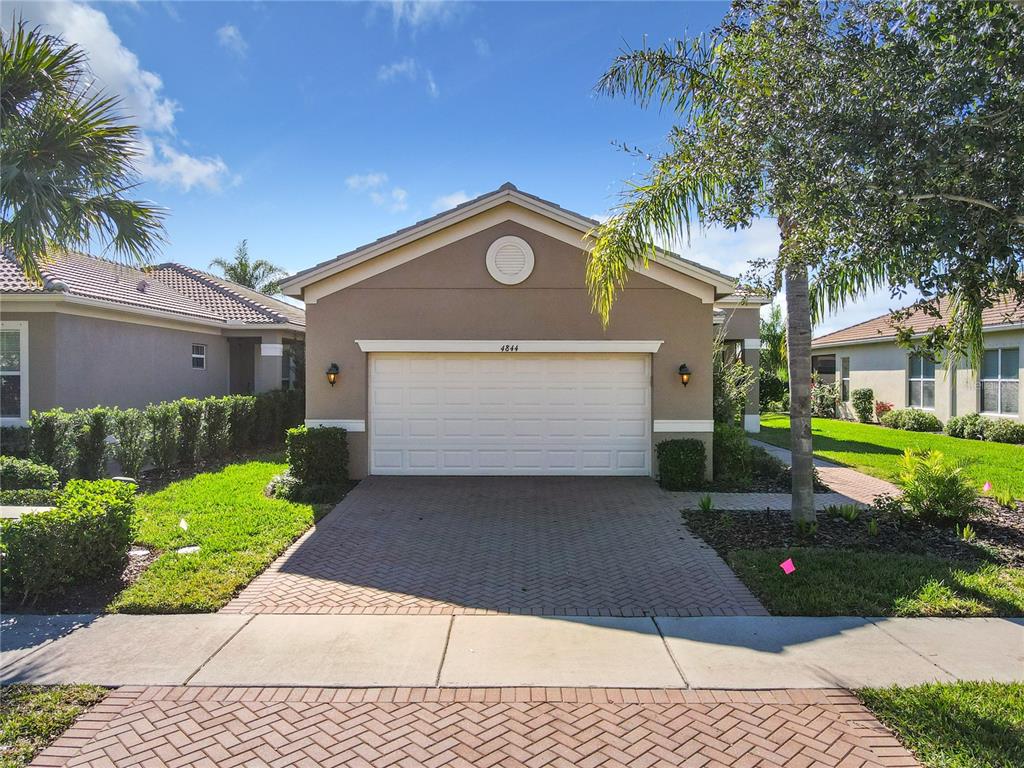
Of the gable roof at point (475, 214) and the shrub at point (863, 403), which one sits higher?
the gable roof at point (475, 214)

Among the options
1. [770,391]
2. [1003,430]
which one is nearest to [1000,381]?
[1003,430]

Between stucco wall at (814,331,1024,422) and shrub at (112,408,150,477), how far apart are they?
18.7m

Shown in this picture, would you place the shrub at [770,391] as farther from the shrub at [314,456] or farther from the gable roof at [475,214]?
the shrub at [314,456]

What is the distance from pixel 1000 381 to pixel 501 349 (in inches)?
612

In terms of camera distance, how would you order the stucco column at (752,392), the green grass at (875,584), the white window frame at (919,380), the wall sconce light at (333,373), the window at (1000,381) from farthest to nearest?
the white window frame at (919,380), the stucco column at (752,392), the window at (1000,381), the wall sconce light at (333,373), the green grass at (875,584)

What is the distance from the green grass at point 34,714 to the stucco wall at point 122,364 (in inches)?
398

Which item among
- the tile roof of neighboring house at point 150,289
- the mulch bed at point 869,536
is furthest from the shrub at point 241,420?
the mulch bed at point 869,536

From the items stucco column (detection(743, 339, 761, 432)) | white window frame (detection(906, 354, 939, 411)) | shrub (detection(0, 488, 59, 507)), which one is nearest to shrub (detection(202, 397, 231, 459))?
shrub (detection(0, 488, 59, 507))

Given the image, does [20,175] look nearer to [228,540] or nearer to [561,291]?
[228,540]

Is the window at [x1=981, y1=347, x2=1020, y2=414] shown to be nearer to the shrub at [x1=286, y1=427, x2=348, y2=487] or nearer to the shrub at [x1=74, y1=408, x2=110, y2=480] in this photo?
the shrub at [x1=286, y1=427, x2=348, y2=487]

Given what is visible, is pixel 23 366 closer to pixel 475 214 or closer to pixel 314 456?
pixel 314 456

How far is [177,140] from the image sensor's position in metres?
11.1

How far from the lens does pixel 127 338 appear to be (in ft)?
47.0

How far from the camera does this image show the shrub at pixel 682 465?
1071 centimetres
